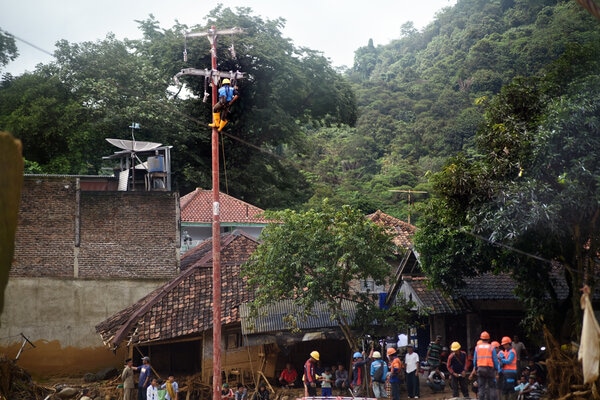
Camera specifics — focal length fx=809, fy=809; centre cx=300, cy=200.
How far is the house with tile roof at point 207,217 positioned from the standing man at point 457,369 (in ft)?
63.8

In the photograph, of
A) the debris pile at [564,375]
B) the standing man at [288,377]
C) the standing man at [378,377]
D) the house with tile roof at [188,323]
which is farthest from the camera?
the house with tile roof at [188,323]

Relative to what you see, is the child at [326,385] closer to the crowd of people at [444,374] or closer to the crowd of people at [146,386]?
the crowd of people at [444,374]

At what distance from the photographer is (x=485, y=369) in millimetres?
17156

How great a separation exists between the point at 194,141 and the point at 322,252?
77.7 feet

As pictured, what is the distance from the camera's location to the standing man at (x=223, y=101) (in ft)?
56.9

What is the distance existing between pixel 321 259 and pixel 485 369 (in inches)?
261

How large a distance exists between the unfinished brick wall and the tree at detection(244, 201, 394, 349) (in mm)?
8711

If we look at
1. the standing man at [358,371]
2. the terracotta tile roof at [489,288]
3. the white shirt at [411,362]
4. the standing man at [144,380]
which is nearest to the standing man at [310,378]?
the standing man at [358,371]

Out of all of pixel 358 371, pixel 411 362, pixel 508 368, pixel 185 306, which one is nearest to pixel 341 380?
pixel 358 371

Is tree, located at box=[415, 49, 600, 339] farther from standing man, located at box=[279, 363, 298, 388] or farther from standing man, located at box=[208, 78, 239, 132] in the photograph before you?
standing man, located at box=[208, 78, 239, 132]

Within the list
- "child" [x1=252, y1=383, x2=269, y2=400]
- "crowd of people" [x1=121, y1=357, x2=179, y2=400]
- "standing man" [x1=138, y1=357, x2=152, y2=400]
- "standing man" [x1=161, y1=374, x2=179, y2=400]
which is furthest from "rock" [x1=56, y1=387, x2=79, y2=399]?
"child" [x1=252, y1=383, x2=269, y2=400]

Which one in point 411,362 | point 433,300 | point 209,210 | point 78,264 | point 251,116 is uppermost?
point 251,116

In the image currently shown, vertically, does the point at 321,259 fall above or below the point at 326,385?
above

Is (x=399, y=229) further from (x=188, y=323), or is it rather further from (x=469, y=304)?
(x=188, y=323)
